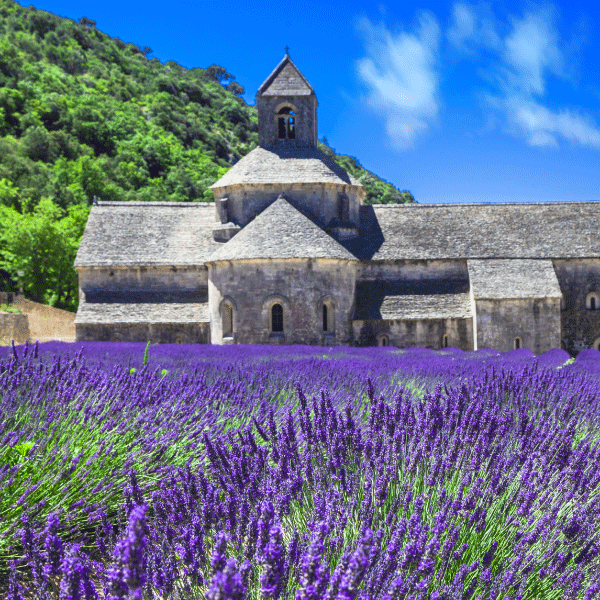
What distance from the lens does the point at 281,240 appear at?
27359mm

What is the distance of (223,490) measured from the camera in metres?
3.90

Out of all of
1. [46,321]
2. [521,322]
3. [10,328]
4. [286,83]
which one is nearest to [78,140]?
[46,321]

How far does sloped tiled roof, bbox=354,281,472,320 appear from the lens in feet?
93.1

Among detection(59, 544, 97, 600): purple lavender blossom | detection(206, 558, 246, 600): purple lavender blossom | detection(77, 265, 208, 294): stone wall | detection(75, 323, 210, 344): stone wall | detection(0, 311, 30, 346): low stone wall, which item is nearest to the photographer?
detection(206, 558, 246, 600): purple lavender blossom

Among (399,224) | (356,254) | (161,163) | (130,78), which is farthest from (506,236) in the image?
(130,78)

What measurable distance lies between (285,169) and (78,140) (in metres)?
55.5

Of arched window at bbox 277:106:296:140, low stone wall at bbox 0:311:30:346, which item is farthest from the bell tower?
low stone wall at bbox 0:311:30:346

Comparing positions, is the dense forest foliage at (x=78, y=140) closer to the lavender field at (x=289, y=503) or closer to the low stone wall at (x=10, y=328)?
the low stone wall at (x=10, y=328)

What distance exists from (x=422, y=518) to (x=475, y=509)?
303mm

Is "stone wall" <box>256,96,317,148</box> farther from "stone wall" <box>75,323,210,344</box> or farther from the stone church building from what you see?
"stone wall" <box>75,323,210,344</box>

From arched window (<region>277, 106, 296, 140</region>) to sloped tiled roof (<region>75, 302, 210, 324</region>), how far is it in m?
9.99

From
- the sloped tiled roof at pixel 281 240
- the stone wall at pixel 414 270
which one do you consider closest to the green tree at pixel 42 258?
the sloped tiled roof at pixel 281 240

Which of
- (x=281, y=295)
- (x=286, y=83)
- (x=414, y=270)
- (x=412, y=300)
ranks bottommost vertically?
(x=412, y=300)

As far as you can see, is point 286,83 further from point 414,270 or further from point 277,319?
point 277,319
